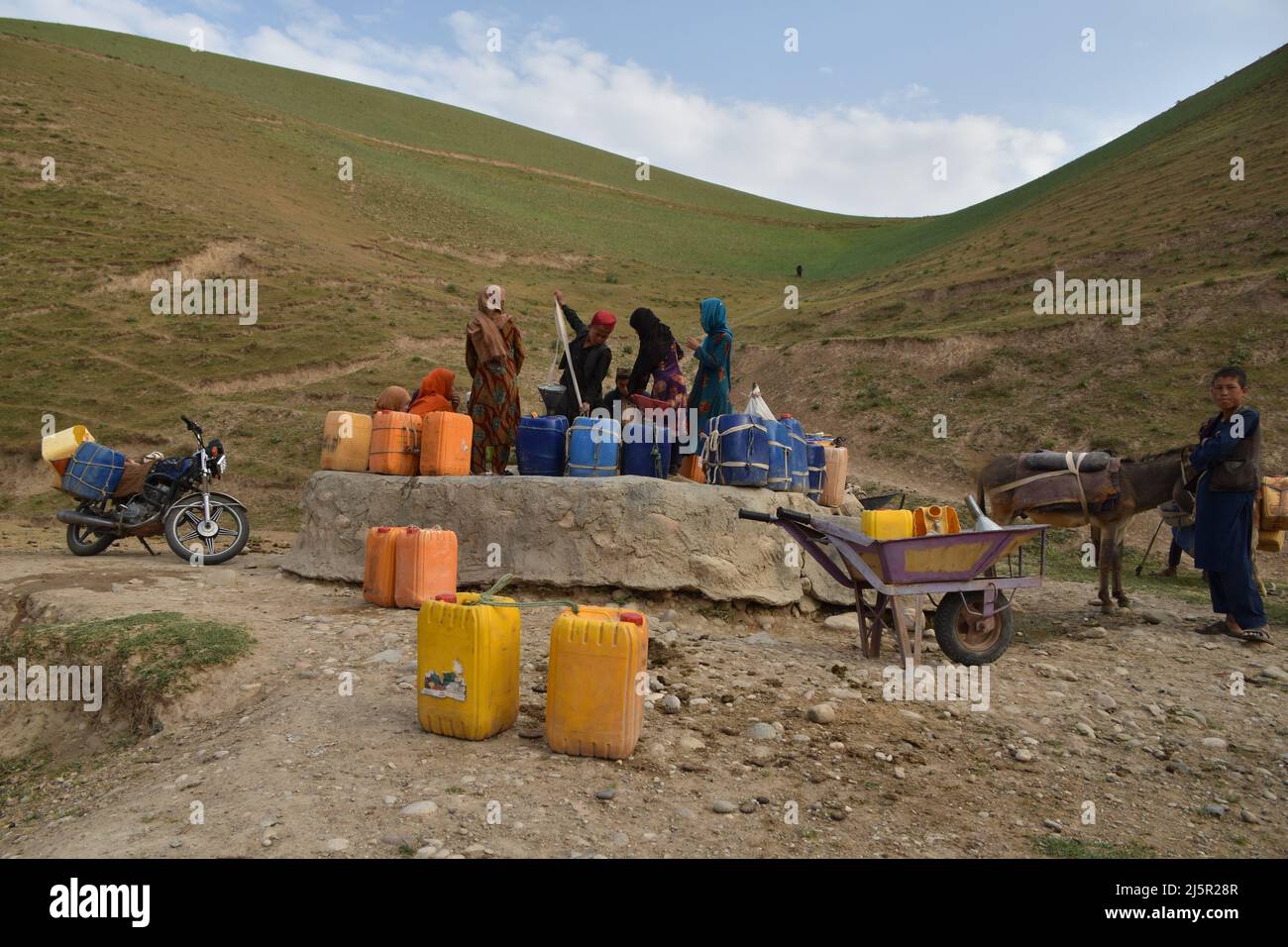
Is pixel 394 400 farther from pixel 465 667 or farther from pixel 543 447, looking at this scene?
pixel 465 667

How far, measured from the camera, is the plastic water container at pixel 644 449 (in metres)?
7.58

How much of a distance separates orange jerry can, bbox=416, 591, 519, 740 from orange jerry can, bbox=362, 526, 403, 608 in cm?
267

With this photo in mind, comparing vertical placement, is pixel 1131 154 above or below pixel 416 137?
below

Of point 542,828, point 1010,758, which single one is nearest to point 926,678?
point 1010,758

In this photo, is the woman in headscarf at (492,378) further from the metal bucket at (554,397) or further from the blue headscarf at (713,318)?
the blue headscarf at (713,318)

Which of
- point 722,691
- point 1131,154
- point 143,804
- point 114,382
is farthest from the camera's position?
point 1131,154

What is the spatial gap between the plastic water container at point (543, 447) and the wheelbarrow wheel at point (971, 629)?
3.33 metres

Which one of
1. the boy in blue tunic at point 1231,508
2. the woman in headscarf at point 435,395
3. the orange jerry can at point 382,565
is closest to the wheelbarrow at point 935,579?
the boy in blue tunic at point 1231,508

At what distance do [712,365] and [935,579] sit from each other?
3202 millimetres

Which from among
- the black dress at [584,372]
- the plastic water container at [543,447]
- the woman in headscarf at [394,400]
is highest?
the black dress at [584,372]

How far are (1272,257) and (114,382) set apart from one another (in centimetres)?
2663

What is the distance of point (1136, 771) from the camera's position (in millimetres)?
4293

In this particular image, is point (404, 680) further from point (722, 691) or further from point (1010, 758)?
point (1010, 758)

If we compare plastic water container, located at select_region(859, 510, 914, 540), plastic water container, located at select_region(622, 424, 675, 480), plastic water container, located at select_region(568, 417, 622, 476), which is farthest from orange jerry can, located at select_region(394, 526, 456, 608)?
plastic water container, located at select_region(859, 510, 914, 540)
